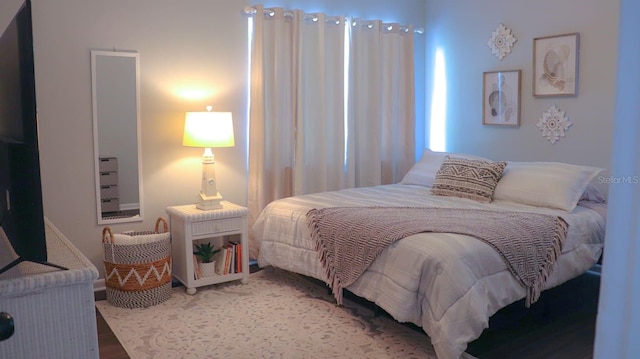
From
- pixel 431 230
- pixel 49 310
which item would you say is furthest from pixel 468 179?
pixel 49 310

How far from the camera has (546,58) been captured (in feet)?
13.8

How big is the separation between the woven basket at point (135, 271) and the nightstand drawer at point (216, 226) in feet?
0.73

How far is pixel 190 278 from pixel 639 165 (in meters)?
3.27

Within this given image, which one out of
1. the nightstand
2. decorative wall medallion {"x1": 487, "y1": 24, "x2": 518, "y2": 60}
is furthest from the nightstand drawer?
decorative wall medallion {"x1": 487, "y1": 24, "x2": 518, "y2": 60}

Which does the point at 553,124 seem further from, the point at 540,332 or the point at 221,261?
the point at 221,261

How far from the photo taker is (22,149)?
61.0 inches

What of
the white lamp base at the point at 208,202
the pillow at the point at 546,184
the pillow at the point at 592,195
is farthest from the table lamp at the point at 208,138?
the pillow at the point at 592,195

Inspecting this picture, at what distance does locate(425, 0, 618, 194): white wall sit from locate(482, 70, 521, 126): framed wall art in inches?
2.0

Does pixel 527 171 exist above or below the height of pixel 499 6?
below

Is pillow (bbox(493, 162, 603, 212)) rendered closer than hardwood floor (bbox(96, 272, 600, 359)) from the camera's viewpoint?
No

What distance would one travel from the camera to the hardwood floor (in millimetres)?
2779

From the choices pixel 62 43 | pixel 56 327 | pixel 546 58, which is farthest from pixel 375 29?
pixel 56 327

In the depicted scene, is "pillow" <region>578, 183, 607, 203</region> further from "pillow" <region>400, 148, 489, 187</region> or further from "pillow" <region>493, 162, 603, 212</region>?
"pillow" <region>400, 148, 489, 187</region>

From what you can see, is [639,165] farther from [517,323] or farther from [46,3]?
[46,3]
